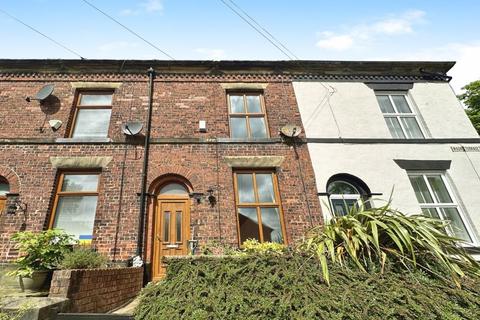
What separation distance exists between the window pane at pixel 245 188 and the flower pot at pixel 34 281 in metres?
4.22

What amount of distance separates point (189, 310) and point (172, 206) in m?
4.03

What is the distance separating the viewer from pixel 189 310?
105 inches

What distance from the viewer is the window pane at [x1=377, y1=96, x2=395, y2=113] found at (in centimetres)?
830

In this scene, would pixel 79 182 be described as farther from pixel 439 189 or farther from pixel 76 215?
pixel 439 189

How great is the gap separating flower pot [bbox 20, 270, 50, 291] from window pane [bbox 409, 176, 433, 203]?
28.9 feet

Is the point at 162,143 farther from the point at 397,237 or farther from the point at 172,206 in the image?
the point at 397,237

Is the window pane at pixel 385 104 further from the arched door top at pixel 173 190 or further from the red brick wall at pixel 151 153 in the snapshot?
the arched door top at pixel 173 190

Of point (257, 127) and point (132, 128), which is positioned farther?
point (257, 127)

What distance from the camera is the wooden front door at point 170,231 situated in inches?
233

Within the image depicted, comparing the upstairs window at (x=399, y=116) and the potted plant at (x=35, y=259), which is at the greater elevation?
the upstairs window at (x=399, y=116)

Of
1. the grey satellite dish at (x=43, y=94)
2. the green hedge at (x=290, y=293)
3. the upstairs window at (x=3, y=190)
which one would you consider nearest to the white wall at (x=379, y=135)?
the green hedge at (x=290, y=293)

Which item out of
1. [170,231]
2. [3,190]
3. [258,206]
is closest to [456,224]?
[258,206]

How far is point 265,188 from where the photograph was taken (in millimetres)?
6730

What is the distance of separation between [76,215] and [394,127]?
9.88m
